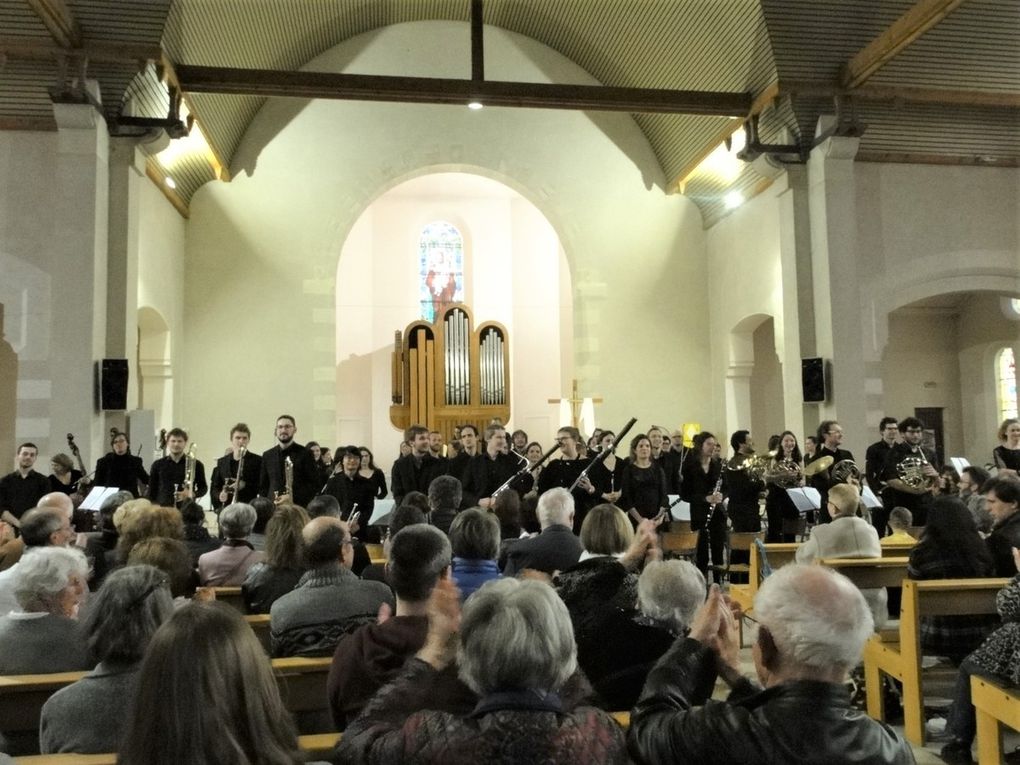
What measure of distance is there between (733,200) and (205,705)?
1074 cm

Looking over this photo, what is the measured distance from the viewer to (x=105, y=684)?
1.97 metres

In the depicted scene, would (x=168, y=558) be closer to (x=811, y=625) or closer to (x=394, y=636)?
(x=394, y=636)

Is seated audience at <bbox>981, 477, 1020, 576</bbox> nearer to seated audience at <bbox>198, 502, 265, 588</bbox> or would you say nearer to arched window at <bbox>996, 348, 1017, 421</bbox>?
seated audience at <bbox>198, 502, 265, 588</bbox>

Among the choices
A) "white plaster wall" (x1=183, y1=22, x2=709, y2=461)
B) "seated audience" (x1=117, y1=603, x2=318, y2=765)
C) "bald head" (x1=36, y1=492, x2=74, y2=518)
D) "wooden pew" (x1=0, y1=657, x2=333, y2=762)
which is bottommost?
"wooden pew" (x1=0, y1=657, x2=333, y2=762)

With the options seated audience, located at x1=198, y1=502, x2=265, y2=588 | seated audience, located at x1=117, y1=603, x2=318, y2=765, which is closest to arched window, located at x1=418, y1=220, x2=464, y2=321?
seated audience, located at x1=198, y1=502, x2=265, y2=588

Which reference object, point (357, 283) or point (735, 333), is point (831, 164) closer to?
point (735, 333)

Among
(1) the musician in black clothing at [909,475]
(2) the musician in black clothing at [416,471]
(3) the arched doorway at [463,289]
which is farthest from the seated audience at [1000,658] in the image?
(3) the arched doorway at [463,289]

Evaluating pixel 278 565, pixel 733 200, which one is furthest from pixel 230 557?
pixel 733 200

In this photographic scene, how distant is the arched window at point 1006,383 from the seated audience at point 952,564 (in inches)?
425

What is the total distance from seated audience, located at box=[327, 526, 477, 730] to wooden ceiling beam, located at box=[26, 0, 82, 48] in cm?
669

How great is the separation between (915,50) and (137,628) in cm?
901

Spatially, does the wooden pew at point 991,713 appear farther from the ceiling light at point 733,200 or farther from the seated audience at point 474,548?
the ceiling light at point 733,200

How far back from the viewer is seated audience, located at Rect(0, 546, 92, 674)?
258 centimetres

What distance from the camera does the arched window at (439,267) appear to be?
1614cm
